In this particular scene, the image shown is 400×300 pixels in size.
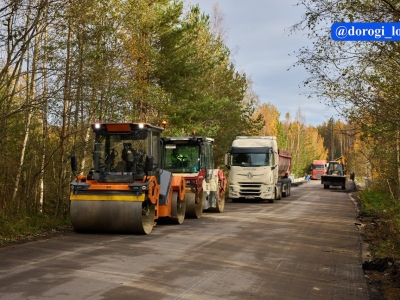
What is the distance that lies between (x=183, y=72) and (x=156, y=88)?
10.1ft

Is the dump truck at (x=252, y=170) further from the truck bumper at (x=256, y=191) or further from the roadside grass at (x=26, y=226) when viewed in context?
the roadside grass at (x=26, y=226)

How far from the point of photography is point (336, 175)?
170 feet

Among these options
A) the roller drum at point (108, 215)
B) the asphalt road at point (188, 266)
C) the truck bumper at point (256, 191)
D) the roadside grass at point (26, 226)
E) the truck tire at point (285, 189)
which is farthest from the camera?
the truck tire at point (285, 189)

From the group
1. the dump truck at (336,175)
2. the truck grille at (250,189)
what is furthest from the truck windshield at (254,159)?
the dump truck at (336,175)

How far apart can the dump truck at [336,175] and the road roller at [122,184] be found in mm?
37814

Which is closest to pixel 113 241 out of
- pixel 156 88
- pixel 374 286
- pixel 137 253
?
pixel 137 253

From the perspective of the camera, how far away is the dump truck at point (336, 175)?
2016 inches

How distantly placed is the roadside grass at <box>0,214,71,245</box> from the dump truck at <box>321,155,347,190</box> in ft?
129

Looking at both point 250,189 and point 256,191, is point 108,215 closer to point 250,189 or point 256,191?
point 250,189

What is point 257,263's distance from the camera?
10.1 meters

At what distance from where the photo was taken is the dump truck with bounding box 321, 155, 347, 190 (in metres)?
51.2

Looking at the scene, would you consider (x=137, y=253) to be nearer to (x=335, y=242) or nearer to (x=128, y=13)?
(x=335, y=242)

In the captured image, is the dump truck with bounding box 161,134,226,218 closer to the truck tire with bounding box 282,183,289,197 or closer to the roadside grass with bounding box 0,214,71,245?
the roadside grass with bounding box 0,214,71,245

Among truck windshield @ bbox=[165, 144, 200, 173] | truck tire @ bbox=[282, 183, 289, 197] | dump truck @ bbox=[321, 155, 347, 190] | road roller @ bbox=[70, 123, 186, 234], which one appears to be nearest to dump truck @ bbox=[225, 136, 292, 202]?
truck tire @ bbox=[282, 183, 289, 197]
